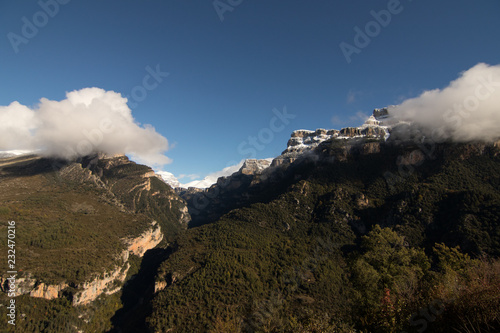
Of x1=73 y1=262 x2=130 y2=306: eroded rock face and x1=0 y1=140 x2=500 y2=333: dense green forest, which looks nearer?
x1=0 y1=140 x2=500 y2=333: dense green forest

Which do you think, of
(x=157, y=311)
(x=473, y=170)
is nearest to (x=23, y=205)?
(x=157, y=311)

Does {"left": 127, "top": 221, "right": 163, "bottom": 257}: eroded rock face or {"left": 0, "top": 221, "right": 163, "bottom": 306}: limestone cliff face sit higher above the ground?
{"left": 127, "top": 221, "right": 163, "bottom": 257}: eroded rock face

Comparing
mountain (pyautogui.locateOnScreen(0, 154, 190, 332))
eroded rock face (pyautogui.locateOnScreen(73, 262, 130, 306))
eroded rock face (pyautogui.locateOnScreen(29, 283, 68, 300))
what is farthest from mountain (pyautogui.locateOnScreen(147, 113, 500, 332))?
eroded rock face (pyautogui.locateOnScreen(29, 283, 68, 300))

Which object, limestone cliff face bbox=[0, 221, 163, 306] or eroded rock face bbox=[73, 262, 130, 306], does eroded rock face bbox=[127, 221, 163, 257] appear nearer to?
limestone cliff face bbox=[0, 221, 163, 306]

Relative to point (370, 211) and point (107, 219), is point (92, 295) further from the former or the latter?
point (370, 211)

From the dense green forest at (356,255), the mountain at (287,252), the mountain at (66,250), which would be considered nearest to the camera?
the dense green forest at (356,255)

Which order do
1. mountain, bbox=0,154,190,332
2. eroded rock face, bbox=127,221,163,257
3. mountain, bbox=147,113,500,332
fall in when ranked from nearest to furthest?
1. mountain, bbox=147,113,500,332
2. mountain, bbox=0,154,190,332
3. eroded rock face, bbox=127,221,163,257

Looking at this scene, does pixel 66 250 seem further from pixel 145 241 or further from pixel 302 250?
pixel 302 250

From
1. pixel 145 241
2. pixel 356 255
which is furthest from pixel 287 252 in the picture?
pixel 145 241

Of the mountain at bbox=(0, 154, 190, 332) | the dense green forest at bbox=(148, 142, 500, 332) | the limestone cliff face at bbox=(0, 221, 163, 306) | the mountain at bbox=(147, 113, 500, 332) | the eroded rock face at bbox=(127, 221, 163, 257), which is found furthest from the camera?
the eroded rock face at bbox=(127, 221, 163, 257)

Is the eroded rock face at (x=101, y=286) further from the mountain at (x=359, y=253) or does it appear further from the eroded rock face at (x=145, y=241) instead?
the mountain at (x=359, y=253)

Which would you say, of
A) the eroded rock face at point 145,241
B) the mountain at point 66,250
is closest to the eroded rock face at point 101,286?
the mountain at point 66,250
